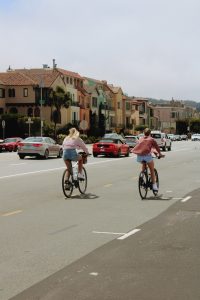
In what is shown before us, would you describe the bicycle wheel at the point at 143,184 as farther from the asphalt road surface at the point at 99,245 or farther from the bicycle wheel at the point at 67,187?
the bicycle wheel at the point at 67,187

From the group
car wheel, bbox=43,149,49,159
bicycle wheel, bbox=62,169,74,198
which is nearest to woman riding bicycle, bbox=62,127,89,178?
bicycle wheel, bbox=62,169,74,198

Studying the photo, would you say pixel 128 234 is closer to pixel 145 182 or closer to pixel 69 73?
pixel 145 182

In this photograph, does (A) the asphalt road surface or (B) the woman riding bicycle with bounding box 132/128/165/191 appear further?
(B) the woman riding bicycle with bounding box 132/128/165/191

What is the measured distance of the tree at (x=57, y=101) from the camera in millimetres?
81000

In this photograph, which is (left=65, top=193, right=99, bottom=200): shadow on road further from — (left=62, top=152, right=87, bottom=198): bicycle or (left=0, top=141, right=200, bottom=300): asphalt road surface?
(left=62, top=152, right=87, bottom=198): bicycle

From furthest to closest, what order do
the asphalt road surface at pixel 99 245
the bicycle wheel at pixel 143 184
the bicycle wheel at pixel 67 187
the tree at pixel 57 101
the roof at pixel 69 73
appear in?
the roof at pixel 69 73
the tree at pixel 57 101
the bicycle wheel at pixel 67 187
the bicycle wheel at pixel 143 184
the asphalt road surface at pixel 99 245

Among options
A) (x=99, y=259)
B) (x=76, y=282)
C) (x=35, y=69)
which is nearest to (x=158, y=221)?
(x=99, y=259)

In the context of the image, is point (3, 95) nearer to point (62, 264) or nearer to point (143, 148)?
point (143, 148)

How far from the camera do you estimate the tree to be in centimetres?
8100

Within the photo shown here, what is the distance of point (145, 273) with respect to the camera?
21.8ft

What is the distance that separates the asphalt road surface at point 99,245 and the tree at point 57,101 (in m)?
66.4

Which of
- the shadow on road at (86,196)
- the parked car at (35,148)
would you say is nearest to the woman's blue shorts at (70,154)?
the shadow on road at (86,196)

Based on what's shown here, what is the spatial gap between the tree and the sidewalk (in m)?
71.6

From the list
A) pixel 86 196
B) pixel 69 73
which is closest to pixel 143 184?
pixel 86 196
